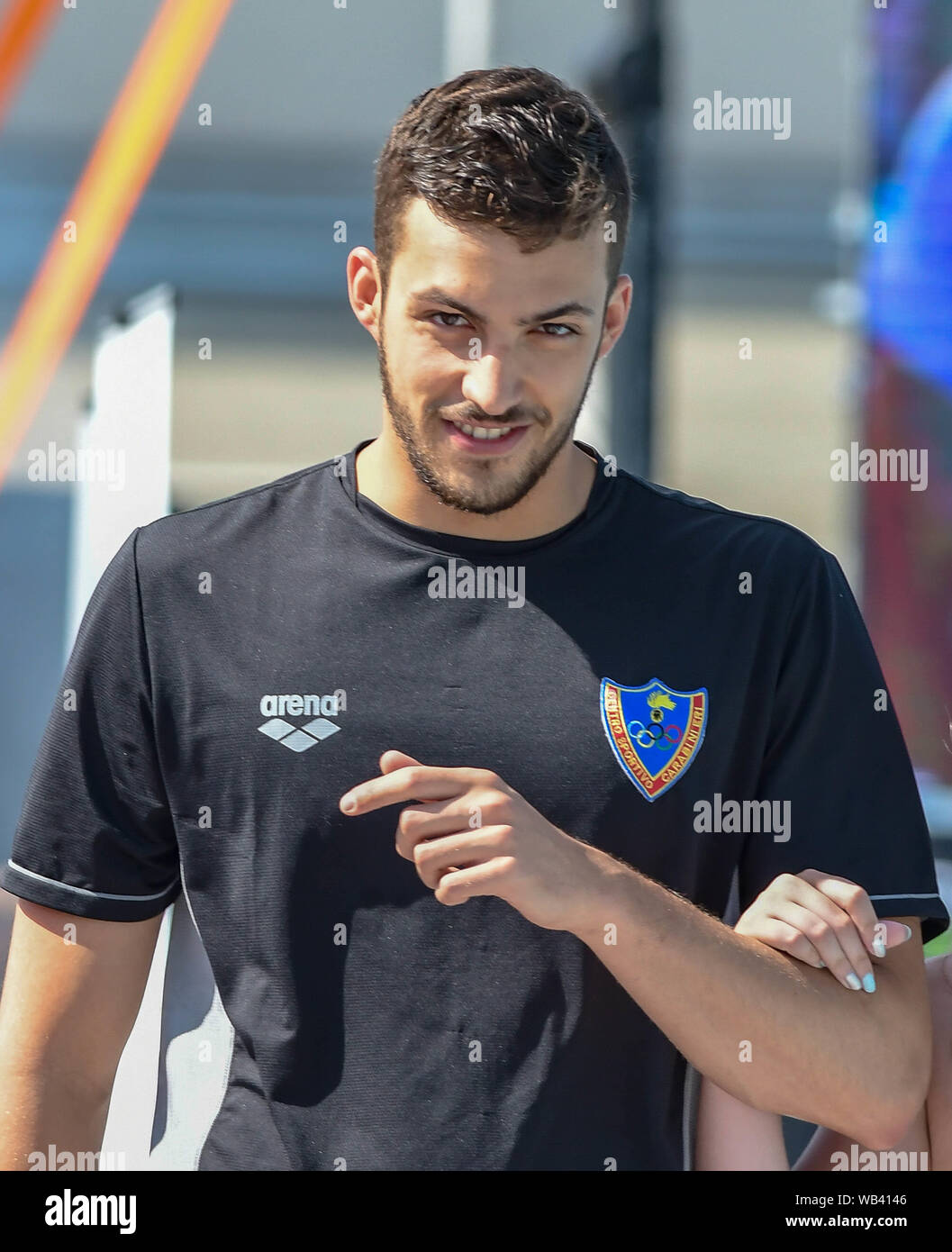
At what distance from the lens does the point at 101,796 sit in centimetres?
146

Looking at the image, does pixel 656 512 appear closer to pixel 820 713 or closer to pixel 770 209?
pixel 820 713

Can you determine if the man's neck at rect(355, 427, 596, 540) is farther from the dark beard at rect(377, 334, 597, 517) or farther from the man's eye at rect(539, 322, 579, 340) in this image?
the man's eye at rect(539, 322, 579, 340)

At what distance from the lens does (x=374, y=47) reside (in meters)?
2.63

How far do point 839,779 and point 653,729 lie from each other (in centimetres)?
21

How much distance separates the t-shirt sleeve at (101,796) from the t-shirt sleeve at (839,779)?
66 cm

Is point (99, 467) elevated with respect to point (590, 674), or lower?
elevated

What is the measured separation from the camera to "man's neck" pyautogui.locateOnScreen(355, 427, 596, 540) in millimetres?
1523

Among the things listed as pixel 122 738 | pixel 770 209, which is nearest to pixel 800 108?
pixel 770 209

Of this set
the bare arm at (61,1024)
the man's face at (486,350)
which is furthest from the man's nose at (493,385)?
the bare arm at (61,1024)

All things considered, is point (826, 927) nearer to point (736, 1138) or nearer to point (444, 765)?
point (736, 1138)

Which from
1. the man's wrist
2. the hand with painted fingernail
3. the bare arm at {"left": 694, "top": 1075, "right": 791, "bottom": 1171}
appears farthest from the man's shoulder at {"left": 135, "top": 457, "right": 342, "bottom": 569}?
the bare arm at {"left": 694, "top": 1075, "right": 791, "bottom": 1171}

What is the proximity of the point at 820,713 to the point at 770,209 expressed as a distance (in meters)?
1.86

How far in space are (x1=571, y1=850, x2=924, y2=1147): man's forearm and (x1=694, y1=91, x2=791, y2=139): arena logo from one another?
183cm

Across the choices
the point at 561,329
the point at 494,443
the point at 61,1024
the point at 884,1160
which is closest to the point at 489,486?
the point at 494,443
